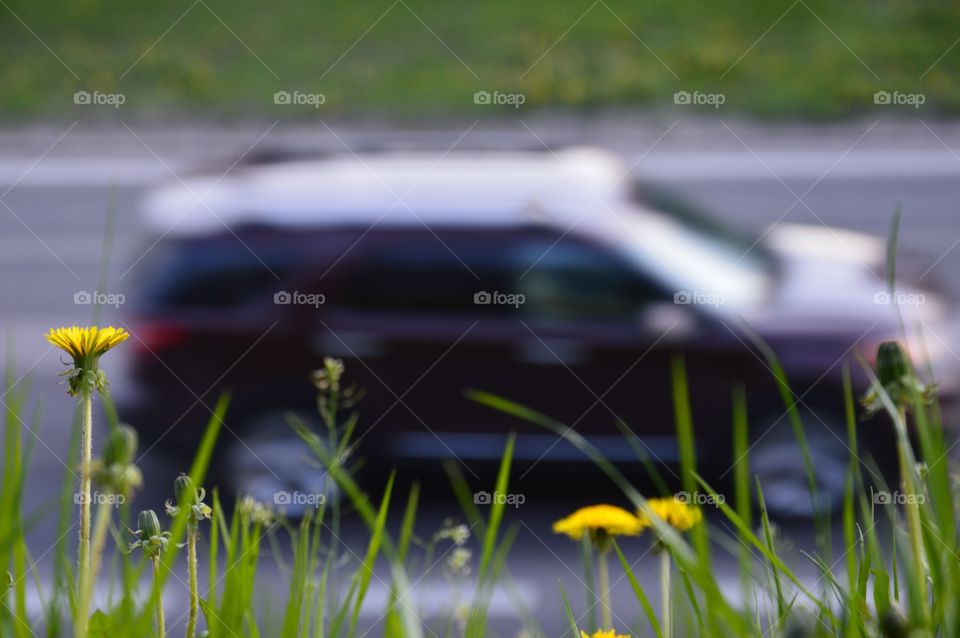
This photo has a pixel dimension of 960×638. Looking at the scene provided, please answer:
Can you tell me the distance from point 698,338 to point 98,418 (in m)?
3.06

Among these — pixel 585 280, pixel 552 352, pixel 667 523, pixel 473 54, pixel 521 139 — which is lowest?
pixel 667 523

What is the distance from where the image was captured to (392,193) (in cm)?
603

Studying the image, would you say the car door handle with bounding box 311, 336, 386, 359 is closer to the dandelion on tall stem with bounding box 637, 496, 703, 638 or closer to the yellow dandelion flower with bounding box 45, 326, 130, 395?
the dandelion on tall stem with bounding box 637, 496, 703, 638

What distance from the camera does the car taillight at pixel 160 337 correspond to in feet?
19.0

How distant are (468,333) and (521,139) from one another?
149 inches

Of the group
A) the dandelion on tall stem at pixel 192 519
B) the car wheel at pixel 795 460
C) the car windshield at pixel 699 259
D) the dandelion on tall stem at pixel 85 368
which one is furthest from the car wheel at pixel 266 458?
the dandelion on tall stem at pixel 85 368

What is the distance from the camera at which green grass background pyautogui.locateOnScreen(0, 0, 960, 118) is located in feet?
55.6

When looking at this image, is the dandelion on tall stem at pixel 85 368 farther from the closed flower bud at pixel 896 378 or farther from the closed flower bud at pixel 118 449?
the closed flower bud at pixel 896 378

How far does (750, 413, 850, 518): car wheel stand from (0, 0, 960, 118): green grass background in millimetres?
11113

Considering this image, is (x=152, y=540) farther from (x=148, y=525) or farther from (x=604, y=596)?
(x=604, y=596)

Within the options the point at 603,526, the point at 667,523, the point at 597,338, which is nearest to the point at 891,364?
the point at 667,523

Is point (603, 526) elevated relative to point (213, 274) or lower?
lower

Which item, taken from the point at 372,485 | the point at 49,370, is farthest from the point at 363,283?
the point at 49,370

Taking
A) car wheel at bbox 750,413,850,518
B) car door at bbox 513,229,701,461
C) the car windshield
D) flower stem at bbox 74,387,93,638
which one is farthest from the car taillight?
flower stem at bbox 74,387,93,638
